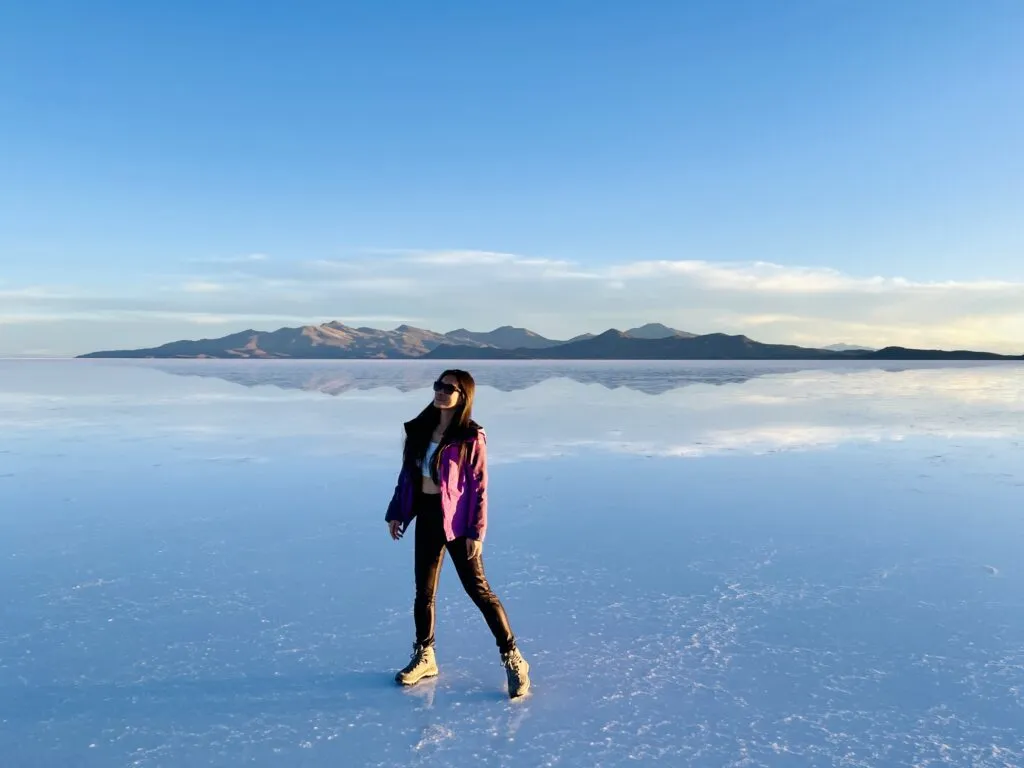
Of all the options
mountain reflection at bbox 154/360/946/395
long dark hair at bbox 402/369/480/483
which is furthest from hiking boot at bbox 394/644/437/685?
mountain reflection at bbox 154/360/946/395

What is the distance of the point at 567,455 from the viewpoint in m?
11.1

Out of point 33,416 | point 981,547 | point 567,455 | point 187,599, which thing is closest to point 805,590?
point 981,547

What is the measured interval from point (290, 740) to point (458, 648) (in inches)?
45.7

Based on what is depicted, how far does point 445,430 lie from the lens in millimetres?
3639

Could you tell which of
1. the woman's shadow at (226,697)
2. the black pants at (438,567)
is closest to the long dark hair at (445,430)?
the black pants at (438,567)

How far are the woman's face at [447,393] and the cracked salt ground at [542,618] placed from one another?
146 centimetres

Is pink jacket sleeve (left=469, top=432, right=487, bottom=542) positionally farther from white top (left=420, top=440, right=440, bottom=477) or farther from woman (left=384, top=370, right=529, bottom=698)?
white top (left=420, top=440, right=440, bottom=477)

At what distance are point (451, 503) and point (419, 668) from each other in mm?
893

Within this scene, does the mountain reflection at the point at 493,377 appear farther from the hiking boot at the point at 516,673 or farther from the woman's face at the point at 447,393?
the woman's face at the point at 447,393

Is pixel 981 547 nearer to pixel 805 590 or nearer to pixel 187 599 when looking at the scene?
pixel 805 590

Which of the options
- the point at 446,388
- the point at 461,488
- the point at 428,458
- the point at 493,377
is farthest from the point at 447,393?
the point at 493,377

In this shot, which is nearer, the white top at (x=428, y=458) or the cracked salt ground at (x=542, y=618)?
the cracked salt ground at (x=542, y=618)

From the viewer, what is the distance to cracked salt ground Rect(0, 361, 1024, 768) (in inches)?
129

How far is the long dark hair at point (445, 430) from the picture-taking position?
357 cm
